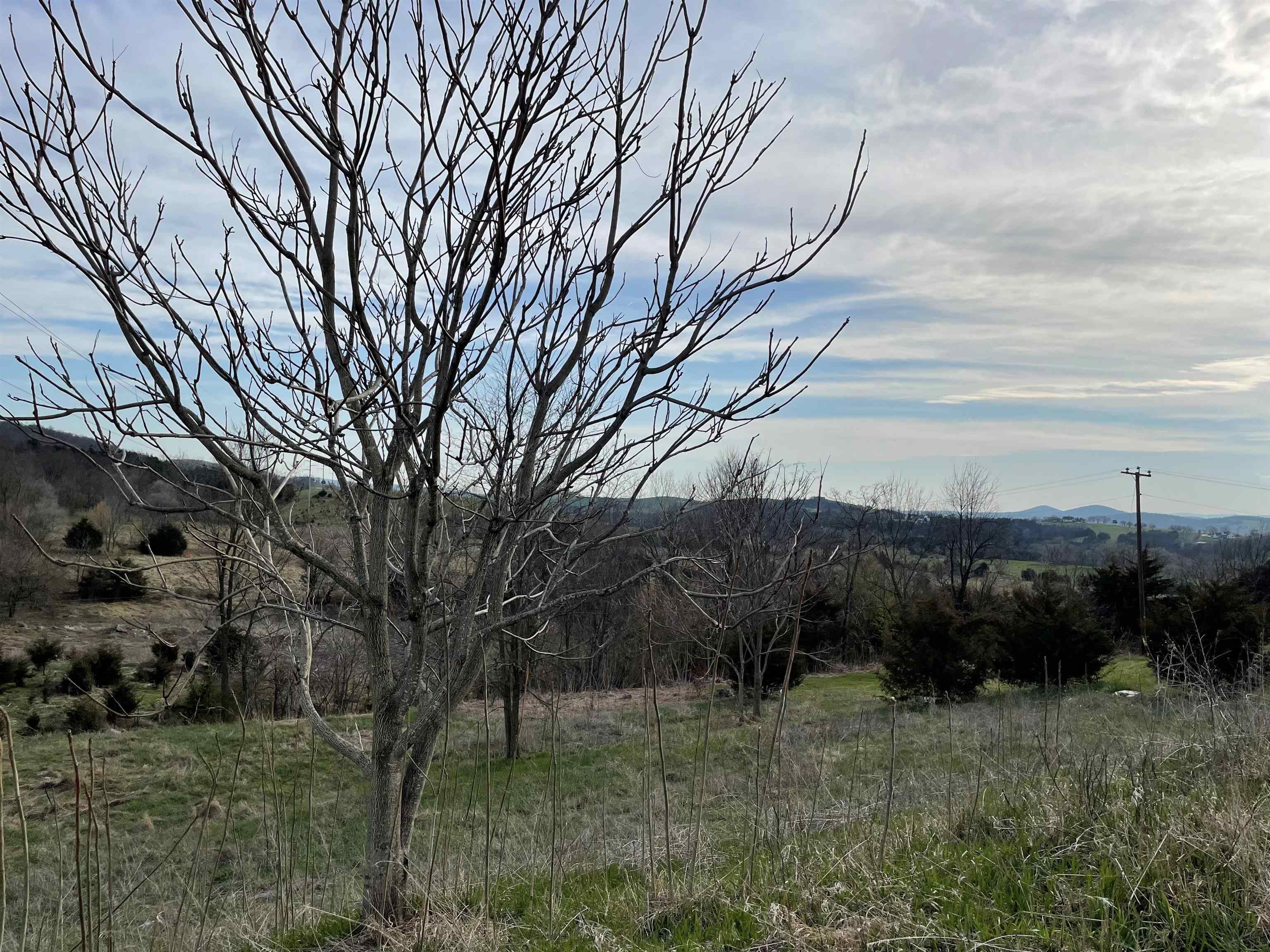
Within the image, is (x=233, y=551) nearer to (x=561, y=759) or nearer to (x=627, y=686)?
(x=561, y=759)

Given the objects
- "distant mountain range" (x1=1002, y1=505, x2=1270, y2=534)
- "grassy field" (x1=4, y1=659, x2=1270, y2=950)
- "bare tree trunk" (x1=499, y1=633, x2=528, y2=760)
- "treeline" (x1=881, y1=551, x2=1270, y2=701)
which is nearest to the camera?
"grassy field" (x1=4, y1=659, x2=1270, y2=950)

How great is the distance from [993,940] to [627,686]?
20567 millimetres

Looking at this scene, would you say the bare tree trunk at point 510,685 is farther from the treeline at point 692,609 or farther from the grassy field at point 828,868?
the grassy field at point 828,868

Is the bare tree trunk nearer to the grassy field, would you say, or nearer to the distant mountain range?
the grassy field

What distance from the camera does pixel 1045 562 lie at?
176 ft

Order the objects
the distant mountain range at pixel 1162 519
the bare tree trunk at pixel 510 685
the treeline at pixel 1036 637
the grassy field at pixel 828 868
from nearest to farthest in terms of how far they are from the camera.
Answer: the grassy field at pixel 828 868, the bare tree trunk at pixel 510 685, the treeline at pixel 1036 637, the distant mountain range at pixel 1162 519

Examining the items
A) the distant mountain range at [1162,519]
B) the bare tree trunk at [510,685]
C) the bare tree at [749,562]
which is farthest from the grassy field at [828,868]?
the distant mountain range at [1162,519]

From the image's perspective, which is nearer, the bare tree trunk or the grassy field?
the grassy field

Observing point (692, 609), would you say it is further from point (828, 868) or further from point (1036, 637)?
point (828, 868)

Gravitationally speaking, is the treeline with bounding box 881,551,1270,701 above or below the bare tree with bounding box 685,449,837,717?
below

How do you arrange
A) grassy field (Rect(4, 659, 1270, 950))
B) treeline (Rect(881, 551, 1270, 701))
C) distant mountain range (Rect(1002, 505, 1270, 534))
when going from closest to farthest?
1. grassy field (Rect(4, 659, 1270, 950))
2. treeline (Rect(881, 551, 1270, 701))
3. distant mountain range (Rect(1002, 505, 1270, 534))

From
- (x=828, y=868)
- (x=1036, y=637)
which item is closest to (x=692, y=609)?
(x=1036, y=637)

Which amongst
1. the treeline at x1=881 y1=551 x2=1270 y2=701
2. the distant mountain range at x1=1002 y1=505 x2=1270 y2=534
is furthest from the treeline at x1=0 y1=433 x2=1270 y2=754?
the distant mountain range at x1=1002 y1=505 x2=1270 y2=534

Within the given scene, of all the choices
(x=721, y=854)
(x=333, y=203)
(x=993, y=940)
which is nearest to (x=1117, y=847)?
(x=993, y=940)
